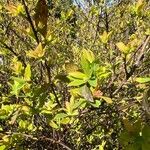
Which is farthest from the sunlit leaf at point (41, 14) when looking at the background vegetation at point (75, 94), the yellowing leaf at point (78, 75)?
the yellowing leaf at point (78, 75)

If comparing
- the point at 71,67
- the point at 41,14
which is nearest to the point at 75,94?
the point at 71,67

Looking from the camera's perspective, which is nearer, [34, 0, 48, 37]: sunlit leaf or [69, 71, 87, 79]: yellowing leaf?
[34, 0, 48, 37]: sunlit leaf

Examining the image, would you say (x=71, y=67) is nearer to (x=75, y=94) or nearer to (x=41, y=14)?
(x=75, y=94)

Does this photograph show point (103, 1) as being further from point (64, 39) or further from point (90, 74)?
point (90, 74)

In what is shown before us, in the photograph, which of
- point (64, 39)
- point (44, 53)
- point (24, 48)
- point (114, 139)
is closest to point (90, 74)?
point (44, 53)

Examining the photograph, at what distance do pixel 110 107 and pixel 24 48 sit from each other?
6.82ft

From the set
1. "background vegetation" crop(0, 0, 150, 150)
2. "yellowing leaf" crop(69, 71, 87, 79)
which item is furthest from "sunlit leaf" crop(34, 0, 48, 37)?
"yellowing leaf" crop(69, 71, 87, 79)

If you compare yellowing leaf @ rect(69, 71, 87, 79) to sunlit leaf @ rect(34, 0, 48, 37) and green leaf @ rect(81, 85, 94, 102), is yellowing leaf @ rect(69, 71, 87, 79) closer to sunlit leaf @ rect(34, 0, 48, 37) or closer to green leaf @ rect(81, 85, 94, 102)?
green leaf @ rect(81, 85, 94, 102)

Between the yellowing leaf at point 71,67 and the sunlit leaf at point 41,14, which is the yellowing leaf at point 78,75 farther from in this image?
the sunlit leaf at point 41,14

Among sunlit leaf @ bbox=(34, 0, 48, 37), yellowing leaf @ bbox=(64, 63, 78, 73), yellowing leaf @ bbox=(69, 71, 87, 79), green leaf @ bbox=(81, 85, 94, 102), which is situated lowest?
green leaf @ bbox=(81, 85, 94, 102)

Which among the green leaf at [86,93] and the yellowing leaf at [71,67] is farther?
A: the yellowing leaf at [71,67]

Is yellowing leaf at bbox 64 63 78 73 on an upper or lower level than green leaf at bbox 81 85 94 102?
upper

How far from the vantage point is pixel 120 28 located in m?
4.90

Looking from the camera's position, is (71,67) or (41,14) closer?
(41,14)
